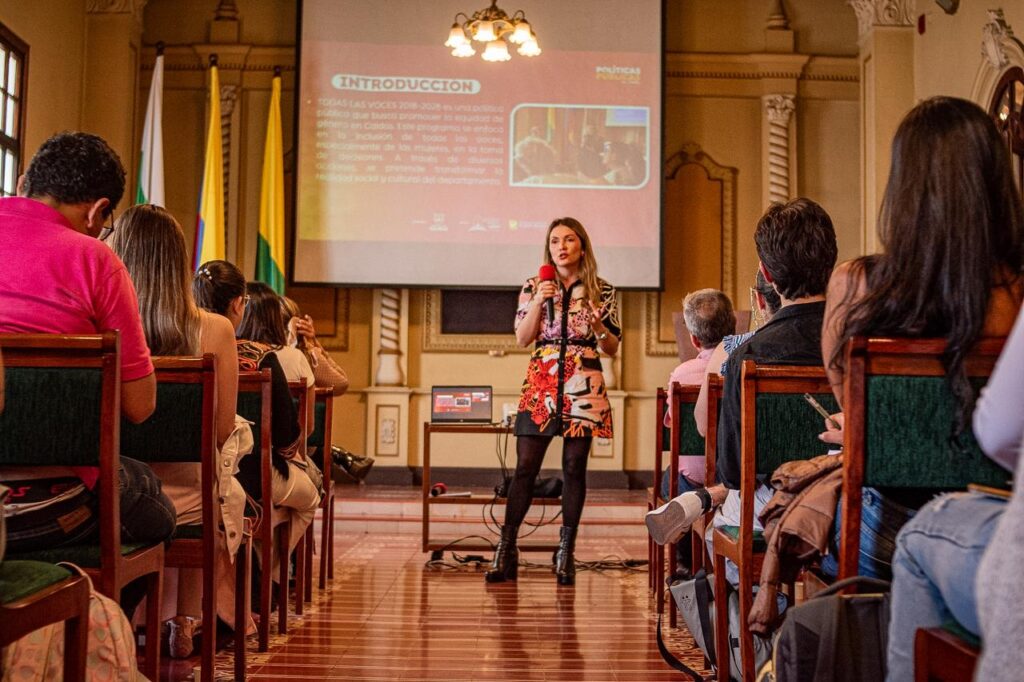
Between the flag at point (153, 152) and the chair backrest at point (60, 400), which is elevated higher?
the flag at point (153, 152)

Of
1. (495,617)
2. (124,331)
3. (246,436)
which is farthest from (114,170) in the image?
(495,617)

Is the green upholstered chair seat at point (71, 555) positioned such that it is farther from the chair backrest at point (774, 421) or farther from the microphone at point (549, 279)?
the microphone at point (549, 279)

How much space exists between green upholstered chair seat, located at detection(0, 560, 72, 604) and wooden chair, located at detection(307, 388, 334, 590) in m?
2.48

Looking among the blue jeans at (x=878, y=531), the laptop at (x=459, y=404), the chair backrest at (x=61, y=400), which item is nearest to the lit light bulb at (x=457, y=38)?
the laptop at (x=459, y=404)

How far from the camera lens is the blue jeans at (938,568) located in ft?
3.93

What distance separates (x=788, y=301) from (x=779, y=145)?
5708mm

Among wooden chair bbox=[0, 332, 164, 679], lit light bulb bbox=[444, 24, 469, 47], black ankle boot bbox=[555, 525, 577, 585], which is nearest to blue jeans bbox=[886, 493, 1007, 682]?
wooden chair bbox=[0, 332, 164, 679]

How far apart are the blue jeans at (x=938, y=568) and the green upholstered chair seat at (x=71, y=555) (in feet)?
4.51

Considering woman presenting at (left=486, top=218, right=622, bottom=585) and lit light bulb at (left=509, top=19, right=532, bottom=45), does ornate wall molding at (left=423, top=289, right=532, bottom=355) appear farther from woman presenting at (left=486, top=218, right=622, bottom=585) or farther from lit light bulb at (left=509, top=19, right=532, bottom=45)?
woman presenting at (left=486, top=218, right=622, bottom=585)

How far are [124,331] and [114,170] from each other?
391 millimetres

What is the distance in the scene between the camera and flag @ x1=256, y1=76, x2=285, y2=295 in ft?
24.3

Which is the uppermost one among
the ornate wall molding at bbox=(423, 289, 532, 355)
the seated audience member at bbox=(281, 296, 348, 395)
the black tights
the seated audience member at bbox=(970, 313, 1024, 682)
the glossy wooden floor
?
the ornate wall molding at bbox=(423, 289, 532, 355)

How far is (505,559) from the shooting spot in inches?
169

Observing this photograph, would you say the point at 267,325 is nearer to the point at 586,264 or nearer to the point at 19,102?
the point at 586,264
